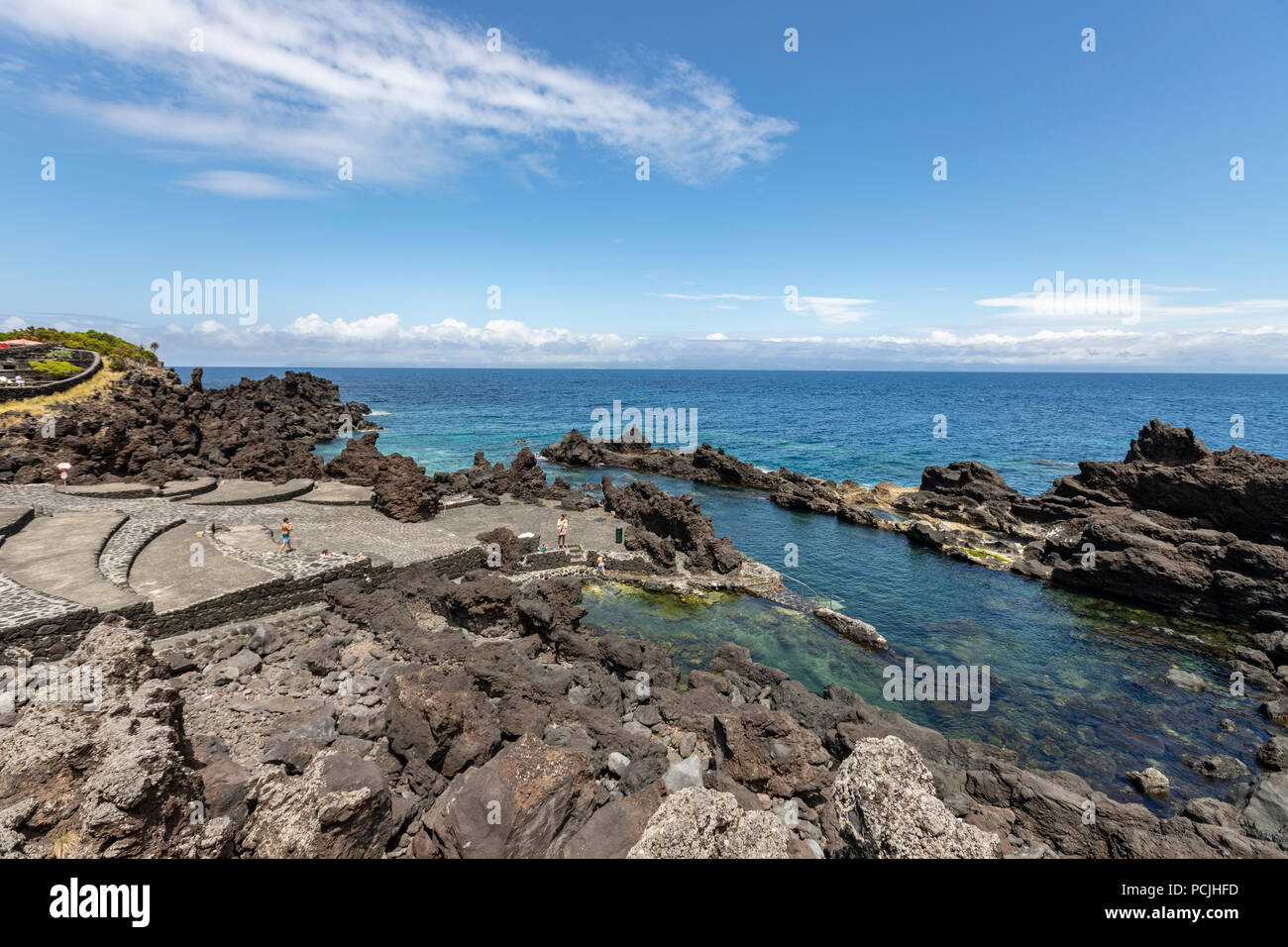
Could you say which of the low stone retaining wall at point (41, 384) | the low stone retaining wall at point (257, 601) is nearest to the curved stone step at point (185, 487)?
the low stone retaining wall at point (257, 601)

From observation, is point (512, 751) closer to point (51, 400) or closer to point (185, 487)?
point (185, 487)

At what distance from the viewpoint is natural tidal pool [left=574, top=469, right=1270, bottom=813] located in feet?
53.3

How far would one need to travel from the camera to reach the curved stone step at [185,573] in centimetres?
1730

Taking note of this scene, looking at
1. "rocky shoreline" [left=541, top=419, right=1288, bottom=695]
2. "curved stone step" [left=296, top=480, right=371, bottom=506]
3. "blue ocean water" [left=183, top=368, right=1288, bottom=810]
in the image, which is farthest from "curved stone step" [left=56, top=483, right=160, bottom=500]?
"rocky shoreline" [left=541, top=419, right=1288, bottom=695]

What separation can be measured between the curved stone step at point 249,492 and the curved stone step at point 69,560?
5.50 meters

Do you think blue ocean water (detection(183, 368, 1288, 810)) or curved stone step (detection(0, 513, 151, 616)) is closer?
curved stone step (detection(0, 513, 151, 616))

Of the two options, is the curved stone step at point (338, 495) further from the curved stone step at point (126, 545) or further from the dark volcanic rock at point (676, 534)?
the dark volcanic rock at point (676, 534)

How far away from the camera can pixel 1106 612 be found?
84.9 ft

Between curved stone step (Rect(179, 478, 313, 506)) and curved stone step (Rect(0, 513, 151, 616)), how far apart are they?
550 cm

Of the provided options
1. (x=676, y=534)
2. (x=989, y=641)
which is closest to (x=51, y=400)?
(x=676, y=534)

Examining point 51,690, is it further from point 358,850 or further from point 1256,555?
point 1256,555

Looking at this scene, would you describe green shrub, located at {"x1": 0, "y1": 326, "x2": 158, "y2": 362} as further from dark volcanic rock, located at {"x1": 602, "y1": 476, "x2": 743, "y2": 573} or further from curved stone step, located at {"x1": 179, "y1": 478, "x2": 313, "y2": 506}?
dark volcanic rock, located at {"x1": 602, "y1": 476, "x2": 743, "y2": 573}
